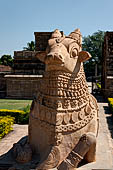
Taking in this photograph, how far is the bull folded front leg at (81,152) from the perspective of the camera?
2.80 m

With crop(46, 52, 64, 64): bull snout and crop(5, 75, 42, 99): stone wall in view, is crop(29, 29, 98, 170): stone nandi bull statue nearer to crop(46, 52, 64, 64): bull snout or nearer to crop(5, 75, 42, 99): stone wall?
crop(46, 52, 64, 64): bull snout

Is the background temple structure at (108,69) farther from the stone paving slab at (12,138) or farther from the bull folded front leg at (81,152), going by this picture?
the bull folded front leg at (81,152)

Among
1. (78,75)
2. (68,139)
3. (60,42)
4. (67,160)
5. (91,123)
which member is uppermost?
(60,42)

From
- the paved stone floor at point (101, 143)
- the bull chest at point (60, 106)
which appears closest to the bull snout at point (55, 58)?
the bull chest at point (60, 106)

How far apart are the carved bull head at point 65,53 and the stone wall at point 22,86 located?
36.3 ft

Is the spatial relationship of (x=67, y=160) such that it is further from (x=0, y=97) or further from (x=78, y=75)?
(x=0, y=97)

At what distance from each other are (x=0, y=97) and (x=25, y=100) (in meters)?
2.46

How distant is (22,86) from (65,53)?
11700mm

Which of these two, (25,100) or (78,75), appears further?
(25,100)

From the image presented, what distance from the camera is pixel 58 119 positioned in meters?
2.92

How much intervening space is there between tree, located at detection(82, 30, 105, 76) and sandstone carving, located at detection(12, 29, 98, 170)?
37957 mm

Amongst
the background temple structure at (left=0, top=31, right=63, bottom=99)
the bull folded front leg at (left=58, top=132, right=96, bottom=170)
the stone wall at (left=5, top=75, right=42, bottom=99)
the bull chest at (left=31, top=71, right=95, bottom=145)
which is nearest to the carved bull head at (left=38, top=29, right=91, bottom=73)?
the bull chest at (left=31, top=71, right=95, bottom=145)

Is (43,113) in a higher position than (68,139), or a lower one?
higher

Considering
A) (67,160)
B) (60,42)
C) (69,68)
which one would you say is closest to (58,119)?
(67,160)
